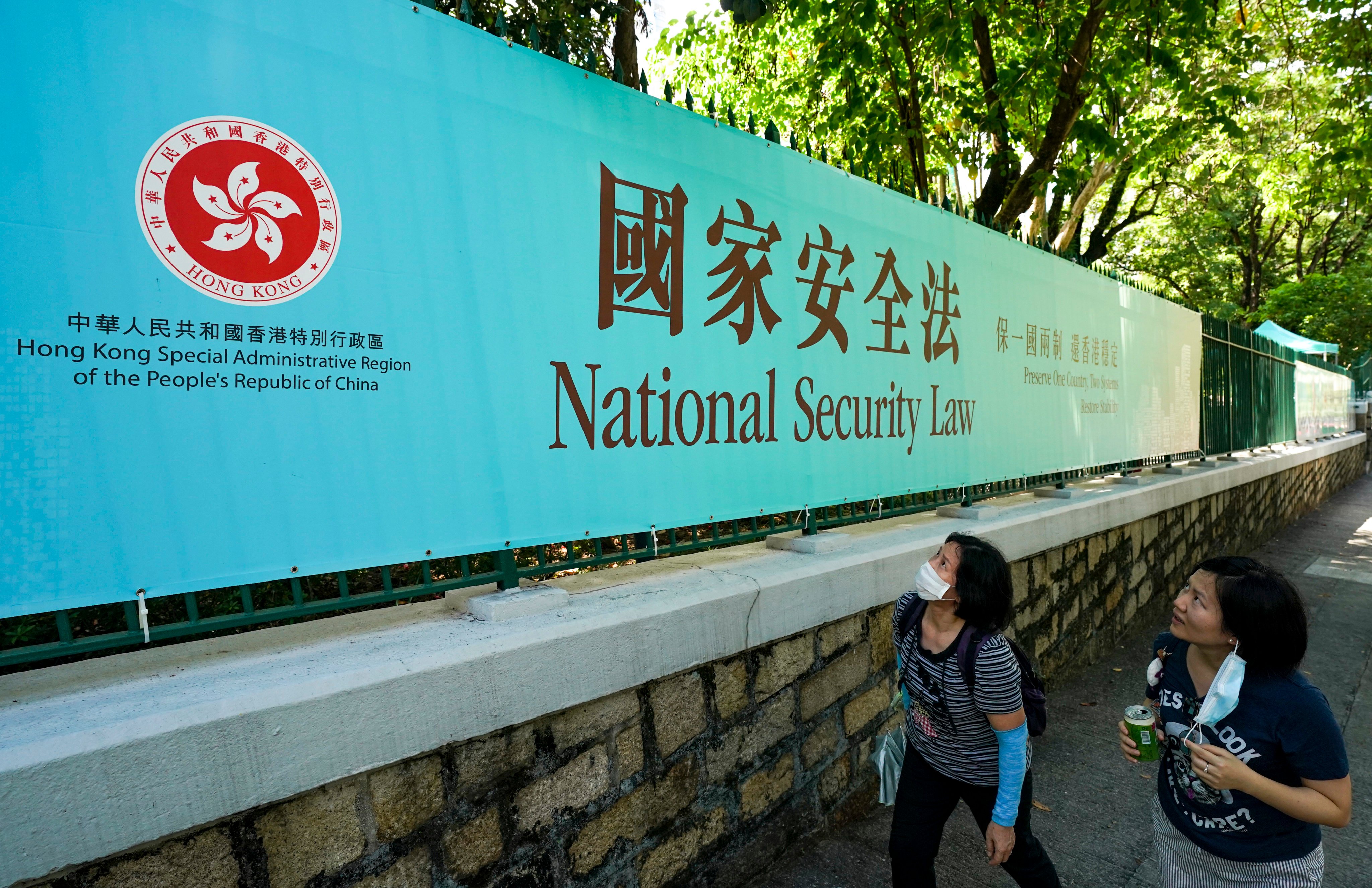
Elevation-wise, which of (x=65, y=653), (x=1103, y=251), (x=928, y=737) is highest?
(x=1103, y=251)

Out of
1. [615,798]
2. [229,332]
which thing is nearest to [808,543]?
[615,798]

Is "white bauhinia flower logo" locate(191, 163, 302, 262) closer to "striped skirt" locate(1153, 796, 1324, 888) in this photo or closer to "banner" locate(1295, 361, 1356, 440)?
"striped skirt" locate(1153, 796, 1324, 888)

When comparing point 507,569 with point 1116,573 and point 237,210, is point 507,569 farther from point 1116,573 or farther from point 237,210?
point 1116,573

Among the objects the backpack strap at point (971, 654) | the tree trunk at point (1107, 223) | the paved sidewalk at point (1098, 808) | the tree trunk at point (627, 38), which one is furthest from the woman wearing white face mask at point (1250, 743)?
the tree trunk at point (1107, 223)

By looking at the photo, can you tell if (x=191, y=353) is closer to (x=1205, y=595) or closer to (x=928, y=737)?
(x=928, y=737)

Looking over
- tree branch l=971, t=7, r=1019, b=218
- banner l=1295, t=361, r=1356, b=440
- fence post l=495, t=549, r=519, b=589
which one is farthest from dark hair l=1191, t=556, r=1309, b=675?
banner l=1295, t=361, r=1356, b=440

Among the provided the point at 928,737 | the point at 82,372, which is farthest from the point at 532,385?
the point at 928,737

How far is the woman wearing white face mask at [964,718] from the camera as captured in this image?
232 cm

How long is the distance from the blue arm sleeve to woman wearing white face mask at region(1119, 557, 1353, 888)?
0.29m

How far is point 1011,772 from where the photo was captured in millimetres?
2314

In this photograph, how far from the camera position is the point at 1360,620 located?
6.98m

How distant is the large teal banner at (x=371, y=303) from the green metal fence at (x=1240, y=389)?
7313 millimetres

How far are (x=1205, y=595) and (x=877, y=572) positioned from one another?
1555 millimetres

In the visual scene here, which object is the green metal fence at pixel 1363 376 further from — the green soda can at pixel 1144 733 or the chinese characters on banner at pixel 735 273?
the green soda can at pixel 1144 733
